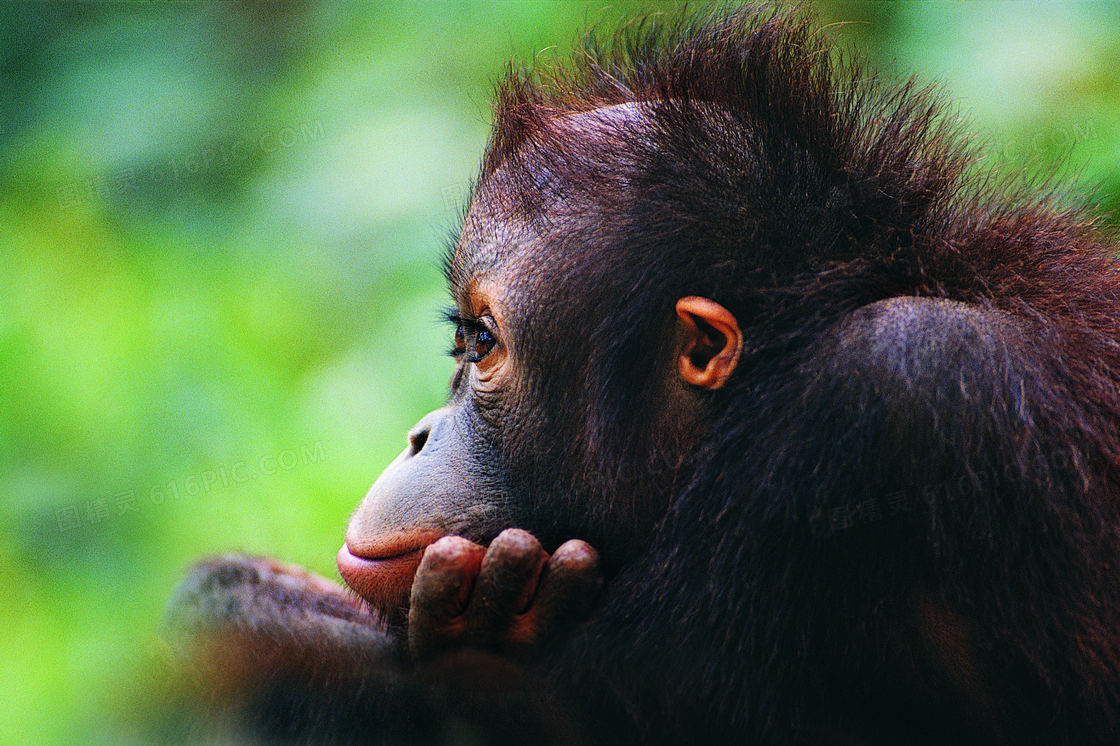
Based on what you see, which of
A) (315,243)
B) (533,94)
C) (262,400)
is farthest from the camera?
(315,243)

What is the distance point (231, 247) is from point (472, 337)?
289 cm

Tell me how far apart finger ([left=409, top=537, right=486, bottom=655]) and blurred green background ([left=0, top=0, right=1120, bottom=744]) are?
1657 mm

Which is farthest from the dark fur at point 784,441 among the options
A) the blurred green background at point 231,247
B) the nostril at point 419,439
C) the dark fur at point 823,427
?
the blurred green background at point 231,247

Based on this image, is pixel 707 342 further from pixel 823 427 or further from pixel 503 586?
pixel 503 586

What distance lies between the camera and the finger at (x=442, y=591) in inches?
76.9

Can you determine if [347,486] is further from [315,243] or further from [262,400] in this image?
[315,243]

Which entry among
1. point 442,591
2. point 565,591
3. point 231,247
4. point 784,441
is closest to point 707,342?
point 784,441

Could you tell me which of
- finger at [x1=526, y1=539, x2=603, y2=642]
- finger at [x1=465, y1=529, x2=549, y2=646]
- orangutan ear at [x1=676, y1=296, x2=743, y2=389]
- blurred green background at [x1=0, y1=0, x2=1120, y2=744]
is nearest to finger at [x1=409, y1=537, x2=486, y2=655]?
finger at [x1=465, y1=529, x2=549, y2=646]

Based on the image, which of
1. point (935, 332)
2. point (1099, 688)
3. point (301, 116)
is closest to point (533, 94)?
point (935, 332)

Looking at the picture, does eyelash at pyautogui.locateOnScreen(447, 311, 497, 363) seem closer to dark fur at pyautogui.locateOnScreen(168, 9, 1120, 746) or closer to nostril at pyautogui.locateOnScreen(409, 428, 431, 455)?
dark fur at pyautogui.locateOnScreen(168, 9, 1120, 746)

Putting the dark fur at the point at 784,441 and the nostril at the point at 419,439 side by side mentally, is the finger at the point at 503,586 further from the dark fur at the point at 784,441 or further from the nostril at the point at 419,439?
the nostril at the point at 419,439

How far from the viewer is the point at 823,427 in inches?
68.6

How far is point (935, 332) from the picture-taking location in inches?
68.4

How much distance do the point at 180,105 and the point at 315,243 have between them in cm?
114
